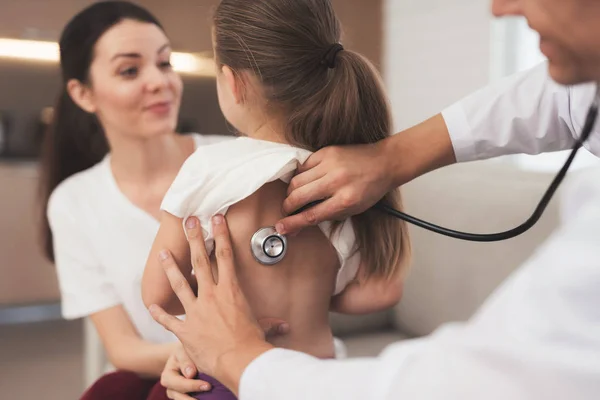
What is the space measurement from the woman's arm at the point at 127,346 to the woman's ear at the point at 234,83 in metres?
0.33

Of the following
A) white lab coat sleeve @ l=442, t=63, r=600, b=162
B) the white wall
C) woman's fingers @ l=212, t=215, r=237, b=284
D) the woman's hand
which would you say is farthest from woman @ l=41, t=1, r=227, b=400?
the white wall

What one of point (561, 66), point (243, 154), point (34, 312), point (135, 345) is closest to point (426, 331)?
point (135, 345)

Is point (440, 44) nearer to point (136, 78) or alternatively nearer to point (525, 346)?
point (136, 78)

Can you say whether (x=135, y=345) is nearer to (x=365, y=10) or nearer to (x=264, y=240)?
(x=264, y=240)

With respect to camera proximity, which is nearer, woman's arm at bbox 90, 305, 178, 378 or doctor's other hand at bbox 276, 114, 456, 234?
doctor's other hand at bbox 276, 114, 456, 234

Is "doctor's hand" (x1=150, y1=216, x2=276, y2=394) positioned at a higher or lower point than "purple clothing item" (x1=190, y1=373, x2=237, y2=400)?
higher

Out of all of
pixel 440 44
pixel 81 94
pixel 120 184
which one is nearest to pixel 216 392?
pixel 120 184

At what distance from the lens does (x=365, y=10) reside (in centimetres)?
112

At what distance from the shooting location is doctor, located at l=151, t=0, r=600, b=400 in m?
0.33

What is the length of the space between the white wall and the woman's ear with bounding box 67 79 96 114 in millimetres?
512

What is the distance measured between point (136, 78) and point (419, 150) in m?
0.38

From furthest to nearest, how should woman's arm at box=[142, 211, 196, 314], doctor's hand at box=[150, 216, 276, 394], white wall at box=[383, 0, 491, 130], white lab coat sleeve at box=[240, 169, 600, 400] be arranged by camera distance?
1. white wall at box=[383, 0, 491, 130]
2. woman's arm at box=[142, 211, 196, 314]
3. doctor's hand at box=[150, 216, 276, 394]
4. white lab coat sleeve at box=[240, 169, 600, 400]

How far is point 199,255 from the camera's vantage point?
544 millimetres

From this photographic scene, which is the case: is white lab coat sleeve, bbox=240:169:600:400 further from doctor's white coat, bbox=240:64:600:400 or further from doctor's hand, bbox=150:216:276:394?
doctor's hand, bbox=150:216:276:394
